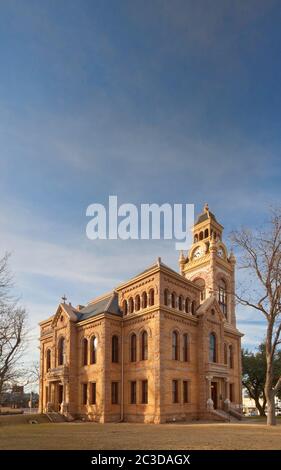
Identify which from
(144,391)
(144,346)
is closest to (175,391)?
(144,391)

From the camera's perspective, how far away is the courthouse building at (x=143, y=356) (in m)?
34.6

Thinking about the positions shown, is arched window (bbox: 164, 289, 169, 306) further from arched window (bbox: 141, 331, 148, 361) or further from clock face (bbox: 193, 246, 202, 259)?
clock face (bbox: 193, 246, 202, 259)

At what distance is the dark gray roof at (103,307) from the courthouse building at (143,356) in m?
0.14

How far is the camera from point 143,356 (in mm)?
35750

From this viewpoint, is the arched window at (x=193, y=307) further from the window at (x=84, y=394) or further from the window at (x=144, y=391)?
the window at (x=84, y=394)

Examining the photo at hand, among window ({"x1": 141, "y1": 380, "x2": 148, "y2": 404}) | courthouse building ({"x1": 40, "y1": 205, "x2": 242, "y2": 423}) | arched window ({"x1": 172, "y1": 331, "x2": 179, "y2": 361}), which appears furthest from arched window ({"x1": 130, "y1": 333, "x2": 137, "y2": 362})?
arched window ({"x1": 172, "y1": 331, "x2": 179, "y2": 361})

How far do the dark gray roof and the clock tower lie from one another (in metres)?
14.2

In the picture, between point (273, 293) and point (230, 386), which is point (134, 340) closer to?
point (273, 293)

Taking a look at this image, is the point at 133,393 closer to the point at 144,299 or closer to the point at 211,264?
the point at 144,299

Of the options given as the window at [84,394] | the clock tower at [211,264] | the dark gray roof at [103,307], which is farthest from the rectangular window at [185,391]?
the clock tower at [211,264]

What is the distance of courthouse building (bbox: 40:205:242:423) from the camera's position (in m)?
34.6

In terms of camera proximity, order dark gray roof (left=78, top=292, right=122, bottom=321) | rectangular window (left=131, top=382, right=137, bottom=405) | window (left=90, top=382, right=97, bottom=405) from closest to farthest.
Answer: rectangular window (left=131, top=382, right=137, bottom=405)
window (left=90, top=382, right=97, bottom=405)
dark gray roof (left=78, top=292, right=122, bottom=321)
